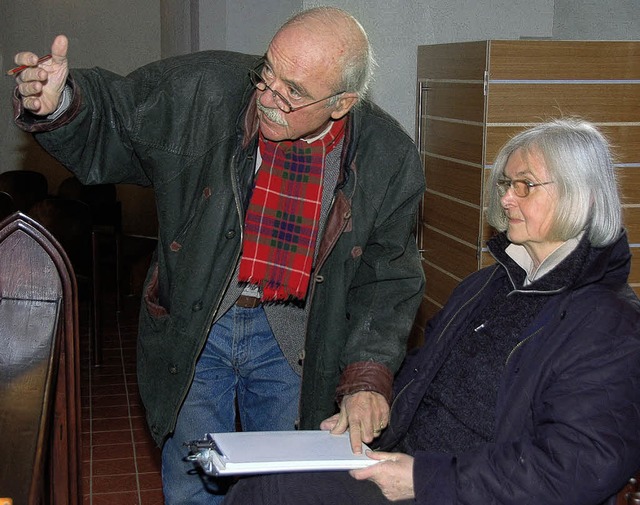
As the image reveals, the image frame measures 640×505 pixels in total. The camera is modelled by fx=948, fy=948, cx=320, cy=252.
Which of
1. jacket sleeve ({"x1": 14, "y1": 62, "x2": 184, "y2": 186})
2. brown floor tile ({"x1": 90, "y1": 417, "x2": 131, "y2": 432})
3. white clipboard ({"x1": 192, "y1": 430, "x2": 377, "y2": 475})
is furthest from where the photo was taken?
brown floor tile ({"x1": 90, "y1": 417, "x2": 131, "y2": 432})

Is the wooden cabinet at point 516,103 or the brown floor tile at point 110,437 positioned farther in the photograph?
the brown floor tile at point 110,437

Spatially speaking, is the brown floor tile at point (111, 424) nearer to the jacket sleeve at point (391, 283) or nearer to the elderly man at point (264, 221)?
the elderly man at point (264, 221)

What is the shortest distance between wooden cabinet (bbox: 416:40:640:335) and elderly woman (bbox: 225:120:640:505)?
1512 millimetres

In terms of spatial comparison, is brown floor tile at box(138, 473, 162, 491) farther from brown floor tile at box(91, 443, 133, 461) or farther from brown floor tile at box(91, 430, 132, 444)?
brown floor tile at box(91, 430, 132, 444)

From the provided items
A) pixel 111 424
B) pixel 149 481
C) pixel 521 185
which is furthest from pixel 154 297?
pixel 111 424

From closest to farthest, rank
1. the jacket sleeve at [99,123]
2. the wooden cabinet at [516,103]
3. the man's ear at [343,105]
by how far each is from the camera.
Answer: the jacket sleeve at [99,123] < the man's ear at [343,105] < the wooden cabinet at [516,103]

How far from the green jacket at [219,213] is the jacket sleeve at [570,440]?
0.39 metres

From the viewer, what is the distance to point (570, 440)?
6.21ft

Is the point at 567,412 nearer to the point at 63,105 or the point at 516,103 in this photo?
the point at 63,105

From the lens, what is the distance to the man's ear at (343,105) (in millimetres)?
2230

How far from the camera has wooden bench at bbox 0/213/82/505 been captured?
5.08 ft

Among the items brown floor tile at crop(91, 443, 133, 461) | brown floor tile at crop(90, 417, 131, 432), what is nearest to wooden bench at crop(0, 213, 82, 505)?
brown floor tile at crop(91, 443, 133, 461)

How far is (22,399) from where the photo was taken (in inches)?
58.2

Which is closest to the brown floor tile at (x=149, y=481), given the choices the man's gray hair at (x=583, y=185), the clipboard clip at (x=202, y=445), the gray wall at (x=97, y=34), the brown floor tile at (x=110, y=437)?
the brown floor tile at (x=110, y=437)
